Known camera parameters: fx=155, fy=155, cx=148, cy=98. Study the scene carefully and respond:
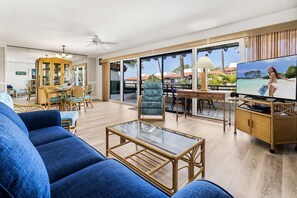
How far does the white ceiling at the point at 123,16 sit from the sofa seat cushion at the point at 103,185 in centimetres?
262

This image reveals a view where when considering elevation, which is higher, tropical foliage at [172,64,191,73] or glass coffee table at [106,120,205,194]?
tropical foliage at [172,64,191,73]

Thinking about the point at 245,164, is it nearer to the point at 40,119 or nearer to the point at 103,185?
the point at 103,185

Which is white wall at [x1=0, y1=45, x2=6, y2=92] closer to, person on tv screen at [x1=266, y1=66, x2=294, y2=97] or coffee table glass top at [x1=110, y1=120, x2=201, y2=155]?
coffee table glass top at [x1=110, y1=120, x2=201, y2=155]

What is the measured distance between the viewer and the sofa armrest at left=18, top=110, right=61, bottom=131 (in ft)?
5.39

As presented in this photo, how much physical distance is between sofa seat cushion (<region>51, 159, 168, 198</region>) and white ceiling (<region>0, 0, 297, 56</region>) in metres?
2.62

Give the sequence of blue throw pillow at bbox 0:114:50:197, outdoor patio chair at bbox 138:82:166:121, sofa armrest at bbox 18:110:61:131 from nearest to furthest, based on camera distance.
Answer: blue throw pillow at bbox 0:114:50:197 < sofa armrest at bbox 18:110:61:131 < outdoor patio chair at bbox 138:82:166:121

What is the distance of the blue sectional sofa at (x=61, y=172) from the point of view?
0.49 metres

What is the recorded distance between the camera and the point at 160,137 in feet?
5.86

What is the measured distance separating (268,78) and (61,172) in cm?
286

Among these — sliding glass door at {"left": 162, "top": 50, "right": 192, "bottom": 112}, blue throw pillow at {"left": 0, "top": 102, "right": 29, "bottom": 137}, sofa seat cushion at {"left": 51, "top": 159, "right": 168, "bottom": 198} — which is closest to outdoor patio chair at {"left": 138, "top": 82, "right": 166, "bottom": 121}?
sliding glass door at {"left": 162, "top": 50, "right": 192, "bottom": 112}

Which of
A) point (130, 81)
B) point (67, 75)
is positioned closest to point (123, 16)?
point (130, 81)

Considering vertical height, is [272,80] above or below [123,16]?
below

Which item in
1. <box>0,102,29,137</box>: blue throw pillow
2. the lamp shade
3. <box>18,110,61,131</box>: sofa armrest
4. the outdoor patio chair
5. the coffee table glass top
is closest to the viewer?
<box>0,102,29,137</box>: blue throw pillow

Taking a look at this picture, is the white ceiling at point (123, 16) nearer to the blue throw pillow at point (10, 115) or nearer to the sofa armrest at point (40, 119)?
the sofa armrest at point (40, 119)
